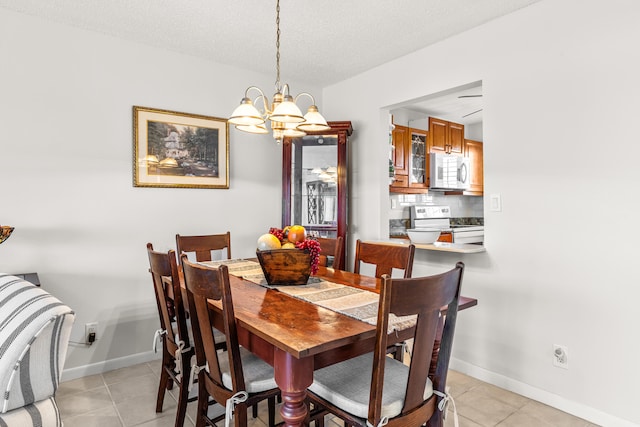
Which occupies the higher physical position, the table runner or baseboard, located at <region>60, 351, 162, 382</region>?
the table runner

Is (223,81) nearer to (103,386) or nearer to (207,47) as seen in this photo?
(207,47)

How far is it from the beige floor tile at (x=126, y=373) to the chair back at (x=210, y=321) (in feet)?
4.65

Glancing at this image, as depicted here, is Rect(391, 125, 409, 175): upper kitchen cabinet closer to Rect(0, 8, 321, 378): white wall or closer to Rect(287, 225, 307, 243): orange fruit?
Rect(0, 8, 321, 378): white wall

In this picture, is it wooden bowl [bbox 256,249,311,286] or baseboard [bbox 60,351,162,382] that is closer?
wooden bowl [bbox 256,249,311,286]

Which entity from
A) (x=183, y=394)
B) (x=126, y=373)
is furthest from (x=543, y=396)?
(x=126, y=373)

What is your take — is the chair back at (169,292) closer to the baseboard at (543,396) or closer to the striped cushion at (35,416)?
the striped cushion at (35,416)

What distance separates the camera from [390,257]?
2.18 metres

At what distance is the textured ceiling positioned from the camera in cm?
233

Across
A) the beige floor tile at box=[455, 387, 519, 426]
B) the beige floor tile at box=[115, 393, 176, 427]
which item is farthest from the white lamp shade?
the beige floor tile at box=[455, 387, 519, 426]

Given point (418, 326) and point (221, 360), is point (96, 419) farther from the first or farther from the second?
point (418, 326)

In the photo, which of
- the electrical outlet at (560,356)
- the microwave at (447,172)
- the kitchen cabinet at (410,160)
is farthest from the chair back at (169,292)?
the microwave at (447,172)

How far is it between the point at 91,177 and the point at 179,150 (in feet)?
2.18

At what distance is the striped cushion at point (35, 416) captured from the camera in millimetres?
1083

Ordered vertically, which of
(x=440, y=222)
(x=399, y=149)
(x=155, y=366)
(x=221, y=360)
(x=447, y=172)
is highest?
(x=399, y=149)
